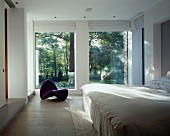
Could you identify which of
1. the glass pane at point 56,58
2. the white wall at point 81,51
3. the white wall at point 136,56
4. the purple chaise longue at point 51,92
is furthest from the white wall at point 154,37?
the glass pane at point 56,58

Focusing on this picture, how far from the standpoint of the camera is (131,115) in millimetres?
1864

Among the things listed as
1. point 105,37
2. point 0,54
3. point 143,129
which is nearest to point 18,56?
point 0,54

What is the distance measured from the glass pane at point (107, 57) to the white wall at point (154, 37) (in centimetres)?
187

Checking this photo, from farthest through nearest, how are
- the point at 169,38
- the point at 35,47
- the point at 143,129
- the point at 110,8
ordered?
the point at 35,47
the point at 110,8
the point at 169,38
the point at 143,129

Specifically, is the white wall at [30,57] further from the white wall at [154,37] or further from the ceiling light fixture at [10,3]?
the white wall at [154,37]

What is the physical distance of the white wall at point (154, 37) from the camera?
16.5 ft

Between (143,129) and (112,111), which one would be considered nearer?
(143,129)

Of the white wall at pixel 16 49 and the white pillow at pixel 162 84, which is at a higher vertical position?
the white wall at pixel 16 49

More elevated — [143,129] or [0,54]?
[0,54]

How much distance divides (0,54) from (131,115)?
3345 mm

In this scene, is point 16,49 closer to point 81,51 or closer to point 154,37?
point 81,51

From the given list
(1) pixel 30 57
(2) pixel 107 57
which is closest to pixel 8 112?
(1) pixel 30 57

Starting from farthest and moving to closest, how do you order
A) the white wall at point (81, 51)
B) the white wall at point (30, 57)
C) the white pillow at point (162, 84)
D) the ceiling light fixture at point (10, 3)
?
the white wall at point (81, 51) → the white wall at point (30, 57) → the ceiling light fixture at point (10, 3) → the white pillow at point (162, 84)

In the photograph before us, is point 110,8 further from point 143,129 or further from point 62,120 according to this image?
point 143,129
